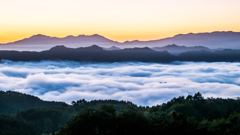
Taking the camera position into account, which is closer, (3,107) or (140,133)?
(140,133)

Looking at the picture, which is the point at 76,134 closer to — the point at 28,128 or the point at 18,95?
the point at 28,128

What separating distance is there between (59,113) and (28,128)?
2595 centimetres

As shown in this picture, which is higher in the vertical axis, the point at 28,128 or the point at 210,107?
the point at 210,107

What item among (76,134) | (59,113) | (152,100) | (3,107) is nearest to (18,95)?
(3,107)

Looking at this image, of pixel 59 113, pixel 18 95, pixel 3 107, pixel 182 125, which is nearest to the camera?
pixel 182 125

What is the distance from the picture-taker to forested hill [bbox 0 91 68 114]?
14325cm

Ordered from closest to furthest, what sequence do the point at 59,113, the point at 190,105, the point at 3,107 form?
the point at 190,105
the point at 59,113
the point at 3,107

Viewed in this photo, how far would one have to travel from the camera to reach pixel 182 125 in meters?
22.8

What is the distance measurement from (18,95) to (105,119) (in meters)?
150

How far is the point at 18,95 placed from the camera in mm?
162750

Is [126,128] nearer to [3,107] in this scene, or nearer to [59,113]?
[59,113]

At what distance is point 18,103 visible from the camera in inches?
6078

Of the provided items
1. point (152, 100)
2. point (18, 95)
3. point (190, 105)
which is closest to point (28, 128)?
point (190, 105)

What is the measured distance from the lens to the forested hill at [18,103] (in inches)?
5640
